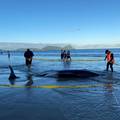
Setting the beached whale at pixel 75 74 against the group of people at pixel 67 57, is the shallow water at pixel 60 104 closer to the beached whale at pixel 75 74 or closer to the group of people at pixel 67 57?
the beached whale at pixel 75 74

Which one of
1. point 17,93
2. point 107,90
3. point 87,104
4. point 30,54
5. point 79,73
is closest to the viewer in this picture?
point 87,104

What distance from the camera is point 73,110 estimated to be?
381 inches

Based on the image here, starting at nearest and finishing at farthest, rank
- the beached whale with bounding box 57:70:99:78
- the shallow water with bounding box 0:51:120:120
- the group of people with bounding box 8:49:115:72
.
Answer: the shallow water with bounding box 0:51:120:120
the beached whale with bounding box 57:70:99:78
the group of people with bounding box 8:49:115:72

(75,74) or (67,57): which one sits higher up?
(75,74)

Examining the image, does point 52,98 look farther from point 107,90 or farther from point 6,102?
point 107,90

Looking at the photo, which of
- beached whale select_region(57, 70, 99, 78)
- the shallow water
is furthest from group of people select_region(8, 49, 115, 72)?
the shallow water

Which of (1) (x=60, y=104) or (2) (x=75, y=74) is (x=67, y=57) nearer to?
(2) (x=75, y=74)

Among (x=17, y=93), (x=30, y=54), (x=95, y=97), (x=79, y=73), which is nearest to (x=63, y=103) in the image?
(x=95, y=97)

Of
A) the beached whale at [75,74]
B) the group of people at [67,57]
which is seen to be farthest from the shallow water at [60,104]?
the group of people at [67,57]

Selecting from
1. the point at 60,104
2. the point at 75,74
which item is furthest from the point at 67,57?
the point at 60,104

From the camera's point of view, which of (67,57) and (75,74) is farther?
(67,57)

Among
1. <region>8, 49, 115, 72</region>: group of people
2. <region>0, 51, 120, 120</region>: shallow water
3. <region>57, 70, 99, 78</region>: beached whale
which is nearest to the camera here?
<region>0, 51, 120, 120</region>: shallow water

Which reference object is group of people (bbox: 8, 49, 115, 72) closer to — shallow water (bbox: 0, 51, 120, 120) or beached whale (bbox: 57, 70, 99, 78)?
beached whale (bbox: 57, 70, 99, 78)

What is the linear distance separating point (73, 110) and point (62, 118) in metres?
1.07
